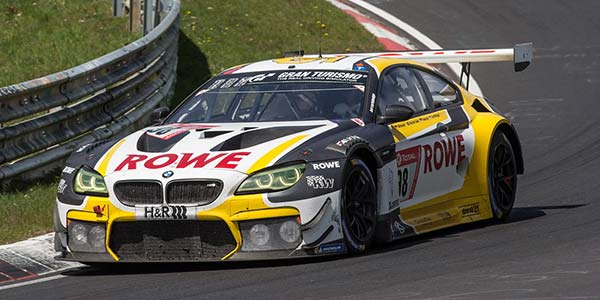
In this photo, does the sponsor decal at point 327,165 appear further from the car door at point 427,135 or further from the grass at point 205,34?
the grass at point 205,34

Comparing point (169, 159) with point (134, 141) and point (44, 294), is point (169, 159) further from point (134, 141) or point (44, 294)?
point (44, 294)

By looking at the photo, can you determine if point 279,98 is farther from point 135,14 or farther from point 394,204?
point 135,14

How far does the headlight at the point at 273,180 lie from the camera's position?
26.4ft

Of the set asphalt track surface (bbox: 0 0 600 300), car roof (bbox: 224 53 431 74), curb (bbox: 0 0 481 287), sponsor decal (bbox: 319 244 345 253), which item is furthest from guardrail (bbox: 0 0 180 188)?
sponsor decal (bbox: 319 244 345 253)

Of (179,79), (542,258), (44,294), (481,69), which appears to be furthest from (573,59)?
(44,294)

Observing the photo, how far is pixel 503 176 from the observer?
1067 cm

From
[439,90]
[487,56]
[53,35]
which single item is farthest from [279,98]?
[53,35]

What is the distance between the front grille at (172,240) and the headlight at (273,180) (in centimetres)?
27

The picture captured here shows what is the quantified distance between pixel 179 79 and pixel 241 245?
32.4 feet

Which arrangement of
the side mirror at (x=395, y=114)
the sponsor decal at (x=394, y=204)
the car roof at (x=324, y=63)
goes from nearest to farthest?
the sponsor decal at (x=394, y=204), the side mirror at (x=395, y=114), the car roof at (x=324, y=63)

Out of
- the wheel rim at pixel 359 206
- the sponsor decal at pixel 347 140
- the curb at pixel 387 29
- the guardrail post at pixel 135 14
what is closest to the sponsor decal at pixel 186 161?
the sponsor decal at pixel 347 140

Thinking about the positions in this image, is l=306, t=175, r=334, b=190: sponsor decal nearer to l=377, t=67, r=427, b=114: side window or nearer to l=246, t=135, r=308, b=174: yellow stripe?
l=246, t=135, r=308, b=174: yellow stripe

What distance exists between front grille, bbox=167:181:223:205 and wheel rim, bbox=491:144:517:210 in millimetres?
3175

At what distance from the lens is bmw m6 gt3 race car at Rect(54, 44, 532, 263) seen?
807 centimetres
